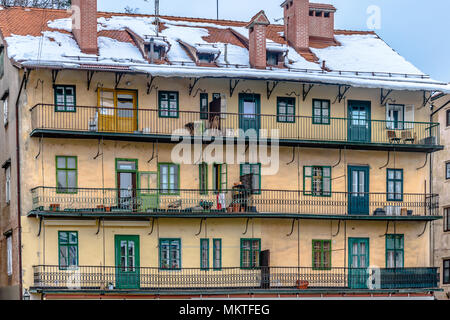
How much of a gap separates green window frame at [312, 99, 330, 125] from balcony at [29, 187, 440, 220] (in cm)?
300

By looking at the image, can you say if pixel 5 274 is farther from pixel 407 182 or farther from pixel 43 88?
pixel 407 182

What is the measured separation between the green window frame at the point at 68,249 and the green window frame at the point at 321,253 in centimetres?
948

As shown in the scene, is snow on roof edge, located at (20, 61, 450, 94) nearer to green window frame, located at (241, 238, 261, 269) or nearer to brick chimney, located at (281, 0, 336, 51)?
brick chimney, located at (281, 0, 336, 51)

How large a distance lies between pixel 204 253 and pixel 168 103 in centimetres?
601

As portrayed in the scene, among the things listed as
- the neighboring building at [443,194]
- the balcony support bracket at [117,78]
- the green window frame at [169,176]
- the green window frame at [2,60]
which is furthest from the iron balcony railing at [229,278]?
the neighboring building at [443,194]

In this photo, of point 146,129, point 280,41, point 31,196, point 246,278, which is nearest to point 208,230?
point 246,278

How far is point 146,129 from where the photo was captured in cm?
3544

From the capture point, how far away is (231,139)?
36.4 metres

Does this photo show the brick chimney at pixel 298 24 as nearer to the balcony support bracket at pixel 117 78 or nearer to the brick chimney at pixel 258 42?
the brick chimney at pixel 258 42

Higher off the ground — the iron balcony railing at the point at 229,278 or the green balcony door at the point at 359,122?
the green balcony door at the point at 359,122

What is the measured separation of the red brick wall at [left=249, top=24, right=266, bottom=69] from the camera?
126 feet

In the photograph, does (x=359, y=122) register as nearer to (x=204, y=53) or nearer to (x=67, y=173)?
(x=204, y=53)

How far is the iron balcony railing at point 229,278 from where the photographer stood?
111 ft

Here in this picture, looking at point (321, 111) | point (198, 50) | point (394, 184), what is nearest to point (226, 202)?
→ point (321, 111)
